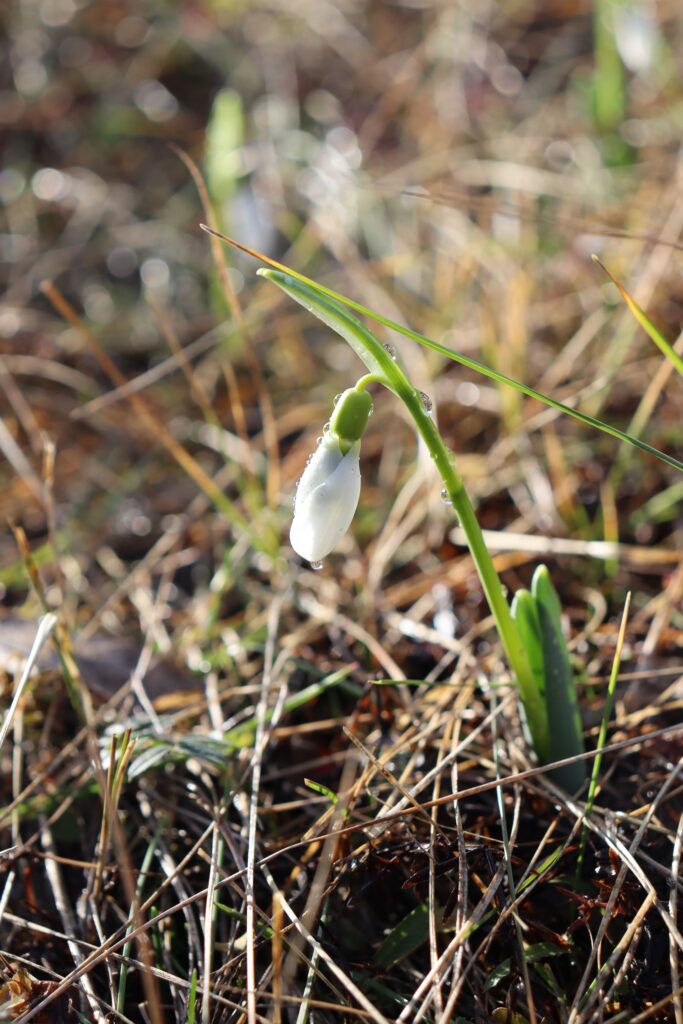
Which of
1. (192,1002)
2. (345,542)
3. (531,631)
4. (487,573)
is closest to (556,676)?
(531,631)

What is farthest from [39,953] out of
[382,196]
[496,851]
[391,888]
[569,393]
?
[382,196]

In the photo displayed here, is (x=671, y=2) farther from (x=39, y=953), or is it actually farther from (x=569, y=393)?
(x=39, y=953)

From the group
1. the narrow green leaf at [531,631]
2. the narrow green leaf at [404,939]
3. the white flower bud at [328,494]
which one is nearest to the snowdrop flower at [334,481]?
the white flower bud at [328,494]

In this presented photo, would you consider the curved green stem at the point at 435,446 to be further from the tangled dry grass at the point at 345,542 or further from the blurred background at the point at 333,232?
the blurred background at the point at 333,232

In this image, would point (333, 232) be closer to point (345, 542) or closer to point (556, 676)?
point (345, 542)

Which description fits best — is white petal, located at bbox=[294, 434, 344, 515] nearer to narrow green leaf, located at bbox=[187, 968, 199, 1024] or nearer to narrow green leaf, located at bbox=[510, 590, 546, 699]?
narrow green leaf, located at bbox=[510, 590, 546, 699]

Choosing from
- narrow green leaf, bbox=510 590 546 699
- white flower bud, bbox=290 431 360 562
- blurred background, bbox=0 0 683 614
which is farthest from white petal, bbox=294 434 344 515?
blurred background, bbox=0 0 683 614
